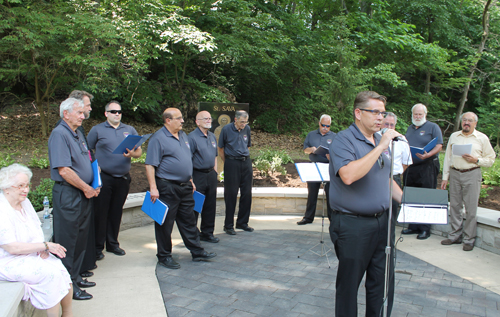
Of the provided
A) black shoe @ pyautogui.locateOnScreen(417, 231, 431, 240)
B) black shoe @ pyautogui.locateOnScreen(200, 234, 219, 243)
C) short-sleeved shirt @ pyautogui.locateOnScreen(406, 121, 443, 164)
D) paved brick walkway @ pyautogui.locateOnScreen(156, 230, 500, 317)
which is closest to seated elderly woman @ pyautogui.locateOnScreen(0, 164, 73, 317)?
paved brick walkway @ pyautogui.locateOnScreen(156, 230, 500, 317)

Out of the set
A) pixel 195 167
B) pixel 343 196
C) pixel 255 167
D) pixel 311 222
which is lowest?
pixel 311 222

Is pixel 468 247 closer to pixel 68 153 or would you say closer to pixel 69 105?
pixel 68 153

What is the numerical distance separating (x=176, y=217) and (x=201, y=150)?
3.55 feet

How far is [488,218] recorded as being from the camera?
5211 millimetres

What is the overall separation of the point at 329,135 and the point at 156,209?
3457 mm

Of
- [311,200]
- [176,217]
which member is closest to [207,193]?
[176,217]

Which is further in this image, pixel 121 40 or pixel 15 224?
pixel 121 40

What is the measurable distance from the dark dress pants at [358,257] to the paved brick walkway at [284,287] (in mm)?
707

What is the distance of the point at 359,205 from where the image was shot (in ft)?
8.55

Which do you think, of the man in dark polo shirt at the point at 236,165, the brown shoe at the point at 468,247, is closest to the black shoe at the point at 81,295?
the man in dark polo shirt at the point at 236,165

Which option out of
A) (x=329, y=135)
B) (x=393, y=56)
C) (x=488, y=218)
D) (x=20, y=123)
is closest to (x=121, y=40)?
(x=20, y=123)

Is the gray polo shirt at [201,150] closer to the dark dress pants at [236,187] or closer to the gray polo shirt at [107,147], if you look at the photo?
the dark dress pants at [236,187]

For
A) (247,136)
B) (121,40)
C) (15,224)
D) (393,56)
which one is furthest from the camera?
(393,56)

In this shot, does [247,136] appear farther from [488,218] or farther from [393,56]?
[393,56]
